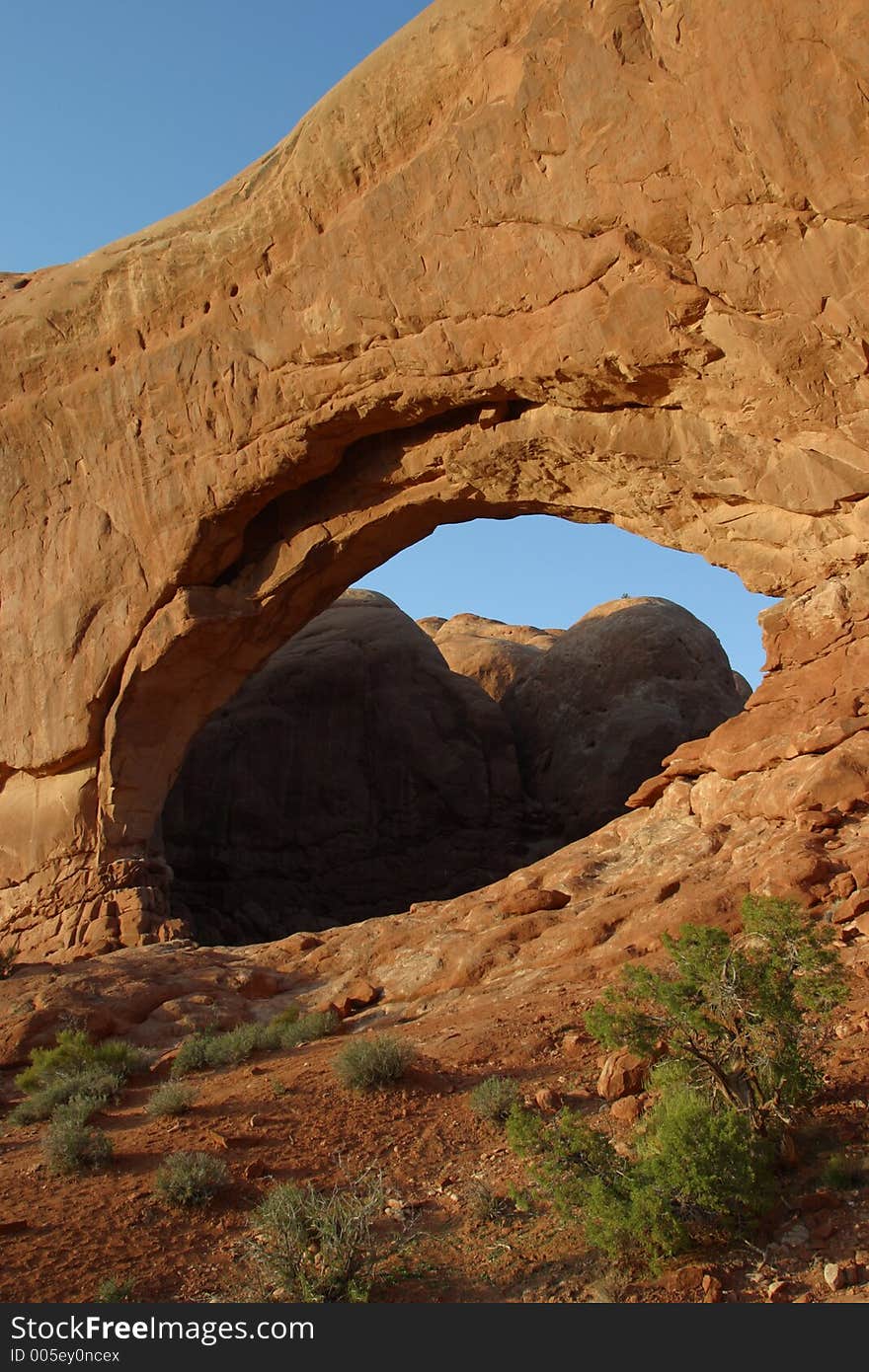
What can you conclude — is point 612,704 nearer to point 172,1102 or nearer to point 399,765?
point 399,765

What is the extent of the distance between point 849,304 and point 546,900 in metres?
5.60

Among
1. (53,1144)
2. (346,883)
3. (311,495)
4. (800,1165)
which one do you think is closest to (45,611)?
(311,495)

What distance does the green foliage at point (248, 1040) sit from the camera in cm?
924

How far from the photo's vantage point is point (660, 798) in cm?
1164

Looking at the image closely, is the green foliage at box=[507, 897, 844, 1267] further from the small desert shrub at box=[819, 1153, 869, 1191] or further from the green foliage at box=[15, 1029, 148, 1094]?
the green foliage at box=[15, 1029, 148, 1094]

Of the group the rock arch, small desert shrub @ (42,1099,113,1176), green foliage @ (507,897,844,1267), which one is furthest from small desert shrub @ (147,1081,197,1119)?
the rock arch

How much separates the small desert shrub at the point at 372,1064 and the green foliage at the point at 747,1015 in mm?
1837

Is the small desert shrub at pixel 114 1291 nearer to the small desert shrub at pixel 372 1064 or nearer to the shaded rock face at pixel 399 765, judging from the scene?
the small desert shrub at pixel 372 1064

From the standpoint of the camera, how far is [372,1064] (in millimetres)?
7695

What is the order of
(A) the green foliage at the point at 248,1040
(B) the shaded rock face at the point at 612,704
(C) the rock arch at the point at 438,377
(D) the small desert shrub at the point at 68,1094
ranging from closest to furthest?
1. (D) the small desert shrub at the point at 68,1094
2. (A) the green foliage at the point at 248,1040
3. (C) the rock arch at the point at 438,377
4. (B) the shaded rock face at the point at 612,704

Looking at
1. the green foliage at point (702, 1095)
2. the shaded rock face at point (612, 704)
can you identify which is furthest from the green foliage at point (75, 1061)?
the shaded rock face at point (612, 704)

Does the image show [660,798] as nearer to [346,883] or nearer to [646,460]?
[646,460]

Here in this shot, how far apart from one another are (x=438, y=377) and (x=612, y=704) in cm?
1091

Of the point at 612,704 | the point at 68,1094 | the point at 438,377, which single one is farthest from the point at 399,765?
the point at 68,1094
